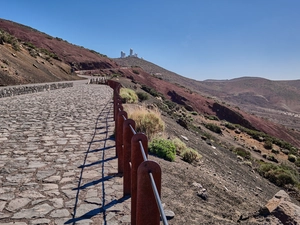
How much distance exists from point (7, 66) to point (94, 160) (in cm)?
2266

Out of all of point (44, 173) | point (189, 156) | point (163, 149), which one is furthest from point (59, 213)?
point (189, 156)

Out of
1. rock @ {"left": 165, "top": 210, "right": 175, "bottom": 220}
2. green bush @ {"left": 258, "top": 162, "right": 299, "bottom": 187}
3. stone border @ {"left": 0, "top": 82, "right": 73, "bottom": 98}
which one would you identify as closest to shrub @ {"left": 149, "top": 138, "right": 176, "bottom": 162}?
rock @ {"left": 165, "top": 210, "right": 175, "bottom": 220}

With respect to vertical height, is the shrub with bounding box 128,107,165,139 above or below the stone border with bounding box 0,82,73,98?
above

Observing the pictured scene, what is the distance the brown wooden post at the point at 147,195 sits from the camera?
218cm

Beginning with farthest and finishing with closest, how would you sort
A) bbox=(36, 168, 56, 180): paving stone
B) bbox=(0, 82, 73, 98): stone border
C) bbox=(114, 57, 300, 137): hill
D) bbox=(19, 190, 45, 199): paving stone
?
1. bbox=(114, 57, 300, 137): hill
2. bbox=(0, 82, 73, 98): stone border
3. bbox=(36, 168, 56, 180): paving stone
4. bbox=(19, 190, 45, 199): paving stone

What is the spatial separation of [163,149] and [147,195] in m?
4.82

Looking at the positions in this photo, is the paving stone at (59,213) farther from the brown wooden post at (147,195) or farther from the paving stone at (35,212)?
the brown wooden post at (147,195)

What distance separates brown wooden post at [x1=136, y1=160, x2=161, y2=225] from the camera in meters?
2.18

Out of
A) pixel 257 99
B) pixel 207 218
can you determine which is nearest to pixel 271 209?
pixel 207 218

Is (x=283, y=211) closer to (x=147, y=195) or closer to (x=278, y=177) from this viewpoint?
(x=147, y=195)

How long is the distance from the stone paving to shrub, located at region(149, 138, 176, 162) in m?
1.05

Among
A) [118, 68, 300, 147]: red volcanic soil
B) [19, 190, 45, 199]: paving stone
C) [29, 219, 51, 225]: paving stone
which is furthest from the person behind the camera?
[118, 68, 300, 147]: red volcanic soil

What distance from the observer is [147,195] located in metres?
2.21

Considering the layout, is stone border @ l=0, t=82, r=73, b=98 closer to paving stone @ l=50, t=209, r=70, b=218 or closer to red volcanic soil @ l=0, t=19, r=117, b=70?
paving stone @ l=50, t=209, r=70, b=218
